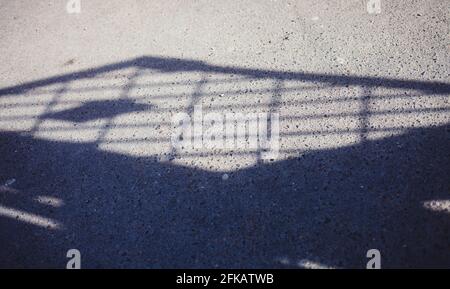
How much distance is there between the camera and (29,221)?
3.11 metres

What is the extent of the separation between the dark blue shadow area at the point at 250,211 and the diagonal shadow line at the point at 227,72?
642 mm

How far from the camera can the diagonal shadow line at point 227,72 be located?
359 centimetres

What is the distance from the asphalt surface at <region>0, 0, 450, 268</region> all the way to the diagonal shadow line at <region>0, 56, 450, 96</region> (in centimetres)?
2

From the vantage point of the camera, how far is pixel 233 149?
11.1 feet

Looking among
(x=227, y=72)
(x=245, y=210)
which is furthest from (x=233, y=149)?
(x=227, y=72)

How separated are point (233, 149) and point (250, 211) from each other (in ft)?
2.36

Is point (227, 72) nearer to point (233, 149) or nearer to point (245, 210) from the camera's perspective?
→ point (233, 149)

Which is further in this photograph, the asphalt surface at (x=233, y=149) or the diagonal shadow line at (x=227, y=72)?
the diagonal shadow line at (x=227, y=72)

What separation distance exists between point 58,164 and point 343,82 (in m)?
3.22

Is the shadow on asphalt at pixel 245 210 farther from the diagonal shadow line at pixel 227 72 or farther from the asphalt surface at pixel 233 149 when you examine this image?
the diagonal shadow line at pixel 227 72

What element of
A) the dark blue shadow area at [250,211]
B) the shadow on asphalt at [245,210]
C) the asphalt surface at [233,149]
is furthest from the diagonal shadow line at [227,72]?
the dark blue shadow area at [250,211]

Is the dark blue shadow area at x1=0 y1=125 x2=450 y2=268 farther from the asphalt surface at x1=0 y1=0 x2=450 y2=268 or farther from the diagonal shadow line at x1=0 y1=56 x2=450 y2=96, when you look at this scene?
the diagonal shadow line at x1=0 y1=56 x2=450 y2=96
